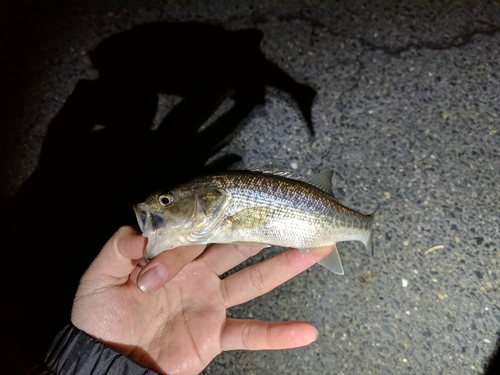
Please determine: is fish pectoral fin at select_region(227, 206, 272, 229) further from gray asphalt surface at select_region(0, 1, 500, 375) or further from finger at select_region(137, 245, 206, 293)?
gray asphalt surface at select_region(0, 1, 500, 375)

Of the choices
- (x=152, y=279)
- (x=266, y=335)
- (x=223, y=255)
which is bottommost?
(x=266, y=335)

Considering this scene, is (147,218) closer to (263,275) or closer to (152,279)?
(152,279)

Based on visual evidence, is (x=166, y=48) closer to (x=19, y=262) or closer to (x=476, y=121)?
(x=19, y=262)

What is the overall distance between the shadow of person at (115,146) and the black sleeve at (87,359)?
1221 mm

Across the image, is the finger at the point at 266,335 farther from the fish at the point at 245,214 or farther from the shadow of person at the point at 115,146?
the shadow of person at the point at 115,146

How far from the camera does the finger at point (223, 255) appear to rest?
341 centimetres

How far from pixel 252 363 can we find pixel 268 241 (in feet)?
5.37

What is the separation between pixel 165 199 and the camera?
9.56 ft

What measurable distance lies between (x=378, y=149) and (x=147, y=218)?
9.85ft

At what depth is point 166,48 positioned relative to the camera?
4.60 m

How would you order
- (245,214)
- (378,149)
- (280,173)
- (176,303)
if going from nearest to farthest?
(245,214), (176,303), (280,173), (378,149)

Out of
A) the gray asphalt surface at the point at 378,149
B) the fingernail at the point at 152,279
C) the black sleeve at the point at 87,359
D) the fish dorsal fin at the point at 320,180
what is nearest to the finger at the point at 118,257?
the fingernail at the point at 152,279

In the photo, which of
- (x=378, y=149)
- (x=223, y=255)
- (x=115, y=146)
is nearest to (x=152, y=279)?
(x=223, y=255)

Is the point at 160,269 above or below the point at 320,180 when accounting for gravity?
above
